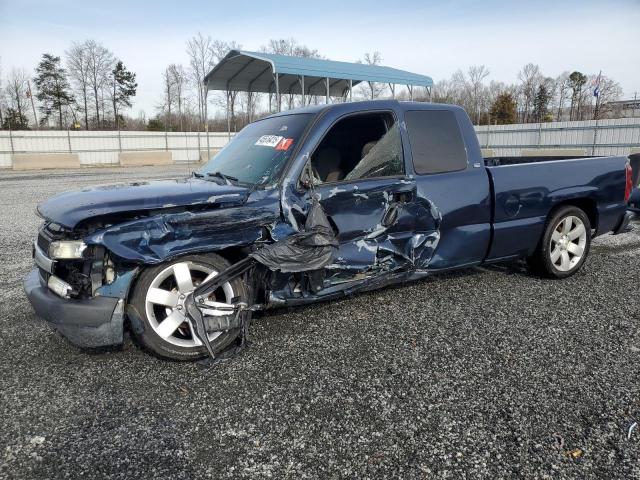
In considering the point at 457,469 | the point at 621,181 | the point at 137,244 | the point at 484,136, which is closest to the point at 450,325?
the point at 457,469

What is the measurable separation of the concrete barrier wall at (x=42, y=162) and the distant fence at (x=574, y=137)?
24.7 m

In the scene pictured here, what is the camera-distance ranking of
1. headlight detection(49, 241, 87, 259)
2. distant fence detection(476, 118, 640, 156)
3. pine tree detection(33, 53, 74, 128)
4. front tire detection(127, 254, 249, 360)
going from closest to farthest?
headlight detection(49, 241, 87, 259)
front tire detection(127, 254, 249, 360)
distant fence detection(476, 118, 640, 156)
pine tree detection(33, 53, 74, 128)

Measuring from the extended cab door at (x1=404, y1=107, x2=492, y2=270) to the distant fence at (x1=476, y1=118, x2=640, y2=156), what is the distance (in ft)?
69.7

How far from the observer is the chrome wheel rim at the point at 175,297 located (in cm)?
311

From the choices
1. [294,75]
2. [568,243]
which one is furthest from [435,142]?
[294,75]

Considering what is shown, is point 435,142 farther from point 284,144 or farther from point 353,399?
point 353,399

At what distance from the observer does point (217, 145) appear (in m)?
34.3

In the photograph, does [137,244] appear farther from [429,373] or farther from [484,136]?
[484,136]

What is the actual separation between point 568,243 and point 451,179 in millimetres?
1867

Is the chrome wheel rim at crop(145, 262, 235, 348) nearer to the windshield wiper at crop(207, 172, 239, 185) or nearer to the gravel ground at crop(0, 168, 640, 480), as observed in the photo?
the gravel ground at crop(0, 168, 640, 480)

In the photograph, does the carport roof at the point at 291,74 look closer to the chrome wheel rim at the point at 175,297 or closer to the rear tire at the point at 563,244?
the rear tire at the point at 563,244

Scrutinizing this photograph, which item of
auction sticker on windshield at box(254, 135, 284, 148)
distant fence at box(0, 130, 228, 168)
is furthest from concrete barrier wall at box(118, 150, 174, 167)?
auction sticker on windshield at box(254, 135, 284, 148)

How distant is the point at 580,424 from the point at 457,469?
83 centimetres

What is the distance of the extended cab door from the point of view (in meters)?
4.07
